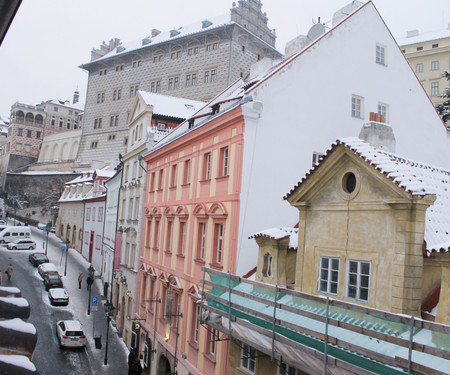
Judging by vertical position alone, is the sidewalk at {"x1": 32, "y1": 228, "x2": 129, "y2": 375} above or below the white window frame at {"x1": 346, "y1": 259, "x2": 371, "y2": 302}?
below

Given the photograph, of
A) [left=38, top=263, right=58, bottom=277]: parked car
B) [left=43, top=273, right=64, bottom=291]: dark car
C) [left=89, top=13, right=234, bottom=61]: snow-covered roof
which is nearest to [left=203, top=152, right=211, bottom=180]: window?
[left=43, top=273, right=64, bottom=291]: dark car

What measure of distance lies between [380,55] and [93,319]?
23.0 metres

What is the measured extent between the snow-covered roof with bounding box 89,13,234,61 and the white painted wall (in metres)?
44.5

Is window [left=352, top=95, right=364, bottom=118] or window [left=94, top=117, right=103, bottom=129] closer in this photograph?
window [left=352, top=95, right=364, bottom=118]

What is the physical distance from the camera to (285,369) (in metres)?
12.4

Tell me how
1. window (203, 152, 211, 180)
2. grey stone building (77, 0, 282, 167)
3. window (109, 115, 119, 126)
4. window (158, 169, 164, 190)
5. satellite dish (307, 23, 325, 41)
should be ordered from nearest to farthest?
1. window (203, 152, 211, 180)
2. satellite dish (307, 23, 325, 41)
3. window (158, 169, 164, 190)
4. grey stone building (77, 0, 282, 167)
5. window (109, 115, 119, 126)

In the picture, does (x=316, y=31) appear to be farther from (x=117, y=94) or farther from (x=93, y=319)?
(x=117, y=94)

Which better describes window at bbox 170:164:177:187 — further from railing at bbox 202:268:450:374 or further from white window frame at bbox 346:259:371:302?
white window frame at bbox 346:259:371:302

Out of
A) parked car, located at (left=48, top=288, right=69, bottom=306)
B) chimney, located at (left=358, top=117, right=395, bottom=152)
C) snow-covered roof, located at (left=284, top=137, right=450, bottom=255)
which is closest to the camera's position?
snow-covered roof, located at (left=284, top=137, right=450, bottom=255)

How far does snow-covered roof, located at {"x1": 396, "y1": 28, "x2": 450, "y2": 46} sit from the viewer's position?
6562cm

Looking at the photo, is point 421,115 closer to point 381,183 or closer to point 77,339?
point 381,183

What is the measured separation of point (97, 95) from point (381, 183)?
74.8 m

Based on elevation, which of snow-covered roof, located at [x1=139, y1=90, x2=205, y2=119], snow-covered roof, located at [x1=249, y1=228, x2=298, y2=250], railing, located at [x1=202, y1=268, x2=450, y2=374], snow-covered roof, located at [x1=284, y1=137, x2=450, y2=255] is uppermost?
snow-covered roof, located at [x1=139, y1=90, x2=205, y2=119]

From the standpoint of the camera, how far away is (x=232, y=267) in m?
15.9
